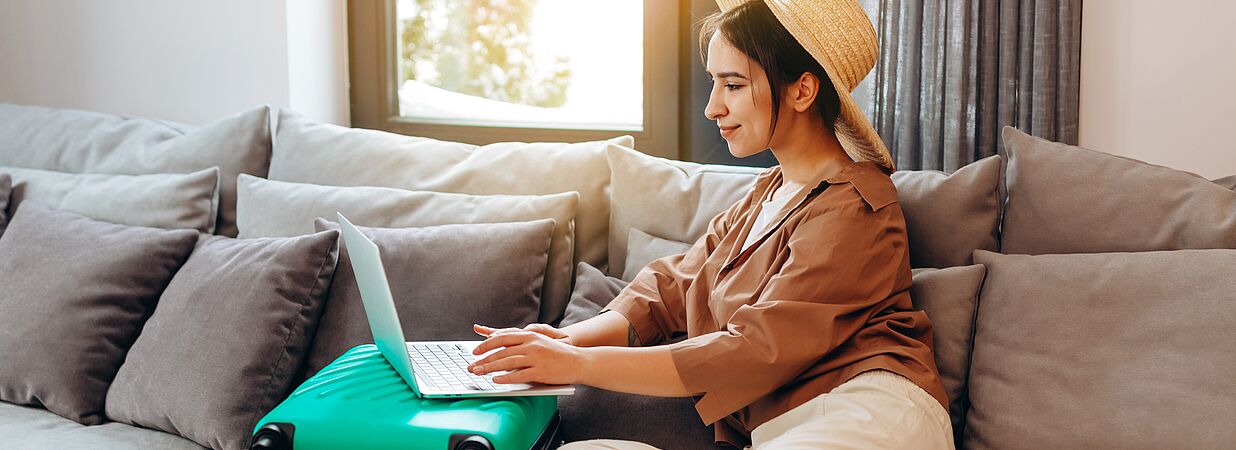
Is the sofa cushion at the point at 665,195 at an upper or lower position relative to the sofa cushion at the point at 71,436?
upper

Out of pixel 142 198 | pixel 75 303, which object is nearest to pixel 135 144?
pixel 142 198

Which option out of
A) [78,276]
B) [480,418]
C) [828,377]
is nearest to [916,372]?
[828,377]

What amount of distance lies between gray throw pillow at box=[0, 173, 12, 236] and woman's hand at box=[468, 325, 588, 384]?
132 centimetres

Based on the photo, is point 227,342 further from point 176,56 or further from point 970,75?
point 970,75

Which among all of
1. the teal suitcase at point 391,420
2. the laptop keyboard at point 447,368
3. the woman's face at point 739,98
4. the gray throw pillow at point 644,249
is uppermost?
the woman's face at point 739,98

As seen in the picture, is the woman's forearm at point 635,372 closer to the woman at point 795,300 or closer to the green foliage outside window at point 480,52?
the woman at point 795,300

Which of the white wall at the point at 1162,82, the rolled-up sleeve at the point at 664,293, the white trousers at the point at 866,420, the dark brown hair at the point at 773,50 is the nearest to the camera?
the white trousers at the point at 866,420

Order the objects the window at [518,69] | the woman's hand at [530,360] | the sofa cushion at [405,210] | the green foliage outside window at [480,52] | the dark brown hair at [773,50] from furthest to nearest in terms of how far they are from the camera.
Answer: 1. the green foliage outside window at [480,52]
2. the window at [518,69]
3. the sofa cushion at [405,210]
4. the dark brown hair at [773,50]
5. the woman's hand at [530,360]

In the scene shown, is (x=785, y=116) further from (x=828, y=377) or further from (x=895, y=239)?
(x=828, y=377)

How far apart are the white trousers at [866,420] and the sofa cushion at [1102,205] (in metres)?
0.36

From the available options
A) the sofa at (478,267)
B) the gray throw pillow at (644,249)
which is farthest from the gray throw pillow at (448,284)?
the gray throw pillow at (644,249)

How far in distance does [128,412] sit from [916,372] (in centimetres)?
133

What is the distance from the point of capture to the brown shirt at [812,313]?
4.73ft

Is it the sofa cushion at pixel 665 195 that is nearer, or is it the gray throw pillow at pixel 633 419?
the gray throw pillow at pixel 633 419
